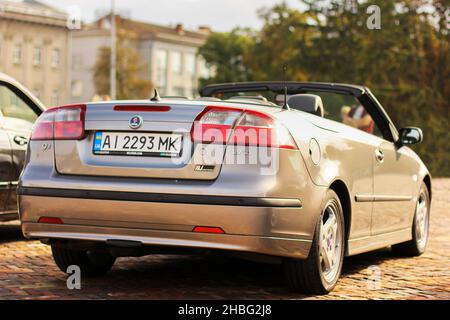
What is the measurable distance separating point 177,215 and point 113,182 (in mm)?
475

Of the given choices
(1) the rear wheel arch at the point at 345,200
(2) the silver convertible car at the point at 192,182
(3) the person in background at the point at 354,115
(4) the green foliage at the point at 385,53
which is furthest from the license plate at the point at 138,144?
(4) the green foliage at the point at 385,53

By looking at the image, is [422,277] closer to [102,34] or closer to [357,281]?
[357,281]

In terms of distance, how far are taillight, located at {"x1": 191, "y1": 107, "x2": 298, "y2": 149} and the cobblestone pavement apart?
1.06 meters

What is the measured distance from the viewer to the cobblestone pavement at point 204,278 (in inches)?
251

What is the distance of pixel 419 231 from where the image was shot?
29.8 ft

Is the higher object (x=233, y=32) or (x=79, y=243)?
(x=233, y=32)

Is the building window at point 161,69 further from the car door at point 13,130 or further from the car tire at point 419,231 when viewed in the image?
the car tire at point 419,231

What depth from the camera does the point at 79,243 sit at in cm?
621

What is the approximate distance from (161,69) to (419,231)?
4058 inches

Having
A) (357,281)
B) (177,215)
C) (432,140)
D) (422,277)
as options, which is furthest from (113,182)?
(432,140)

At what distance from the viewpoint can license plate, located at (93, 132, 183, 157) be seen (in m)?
5.93

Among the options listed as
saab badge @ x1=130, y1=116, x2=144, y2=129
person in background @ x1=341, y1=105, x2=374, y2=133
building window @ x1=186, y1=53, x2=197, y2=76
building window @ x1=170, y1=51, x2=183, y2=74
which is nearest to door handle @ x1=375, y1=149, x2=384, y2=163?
person in background @ x1=341, y1=105, x2=374, y2=133
